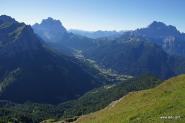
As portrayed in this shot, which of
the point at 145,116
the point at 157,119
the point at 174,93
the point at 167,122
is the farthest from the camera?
the point at 174,93

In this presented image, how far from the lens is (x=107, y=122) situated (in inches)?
2421

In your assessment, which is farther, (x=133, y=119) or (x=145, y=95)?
(x=145, y=95)

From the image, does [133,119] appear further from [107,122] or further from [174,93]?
[174,93]

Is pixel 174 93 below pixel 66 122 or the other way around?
the other way around

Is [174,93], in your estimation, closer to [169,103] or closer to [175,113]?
[169,103]

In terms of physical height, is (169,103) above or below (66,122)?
above

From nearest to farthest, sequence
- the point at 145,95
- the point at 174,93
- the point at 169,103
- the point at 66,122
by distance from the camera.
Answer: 1. the point at 169,103
2. the point at 174,93
3. the point at 145,95
4. the point at 66,122

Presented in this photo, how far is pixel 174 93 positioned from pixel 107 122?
1636 cm

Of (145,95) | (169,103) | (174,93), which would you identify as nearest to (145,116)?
(169,103)

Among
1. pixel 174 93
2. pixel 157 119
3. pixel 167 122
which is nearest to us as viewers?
pixel 167 122

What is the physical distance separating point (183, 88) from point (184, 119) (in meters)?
25.7

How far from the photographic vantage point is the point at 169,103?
201 ft

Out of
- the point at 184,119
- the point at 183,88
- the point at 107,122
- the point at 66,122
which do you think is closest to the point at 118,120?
the point at 107,122

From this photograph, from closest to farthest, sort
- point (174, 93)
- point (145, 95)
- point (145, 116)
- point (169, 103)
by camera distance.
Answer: point (145, 116), point (169, 103), point (174, 93), point (145, 95)
